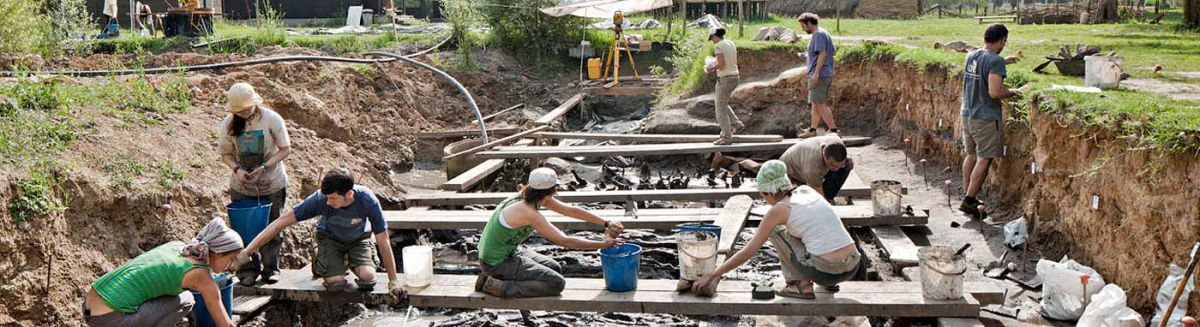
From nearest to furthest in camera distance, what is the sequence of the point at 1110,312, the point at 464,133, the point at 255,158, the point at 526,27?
the point at 1110,312 → the point at 255,158 → the point at 464,133 → the point at 526,27

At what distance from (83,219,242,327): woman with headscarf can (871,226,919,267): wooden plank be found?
4561mm

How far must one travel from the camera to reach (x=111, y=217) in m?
6.60

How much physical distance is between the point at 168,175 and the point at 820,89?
22.5 ft

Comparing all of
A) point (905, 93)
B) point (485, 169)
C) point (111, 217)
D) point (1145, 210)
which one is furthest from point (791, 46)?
point (111, 217)

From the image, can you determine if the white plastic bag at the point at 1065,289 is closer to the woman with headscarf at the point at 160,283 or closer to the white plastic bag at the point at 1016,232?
the white plastic bag at the point at 1016,232

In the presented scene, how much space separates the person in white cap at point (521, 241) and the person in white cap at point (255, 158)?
163cm

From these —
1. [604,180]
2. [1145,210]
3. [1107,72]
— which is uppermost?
[1107,72]

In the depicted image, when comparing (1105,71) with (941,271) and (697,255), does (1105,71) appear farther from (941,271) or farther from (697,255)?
(697,255)

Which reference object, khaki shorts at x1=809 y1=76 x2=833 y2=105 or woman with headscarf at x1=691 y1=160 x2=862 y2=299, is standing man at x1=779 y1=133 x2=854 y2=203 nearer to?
woman with headscarf at x1=691 y1=160 x2=862 y2=299

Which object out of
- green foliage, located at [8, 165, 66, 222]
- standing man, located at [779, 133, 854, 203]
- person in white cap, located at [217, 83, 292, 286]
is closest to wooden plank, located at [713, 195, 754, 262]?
standing man, located at [779, 133, 854, 203]

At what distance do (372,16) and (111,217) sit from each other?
2073cm

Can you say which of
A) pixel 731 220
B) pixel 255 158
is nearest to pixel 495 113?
pixel 731 220

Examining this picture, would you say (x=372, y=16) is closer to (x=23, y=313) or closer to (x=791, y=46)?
(x=791, y=46)

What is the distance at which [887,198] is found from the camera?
787 centimetres
